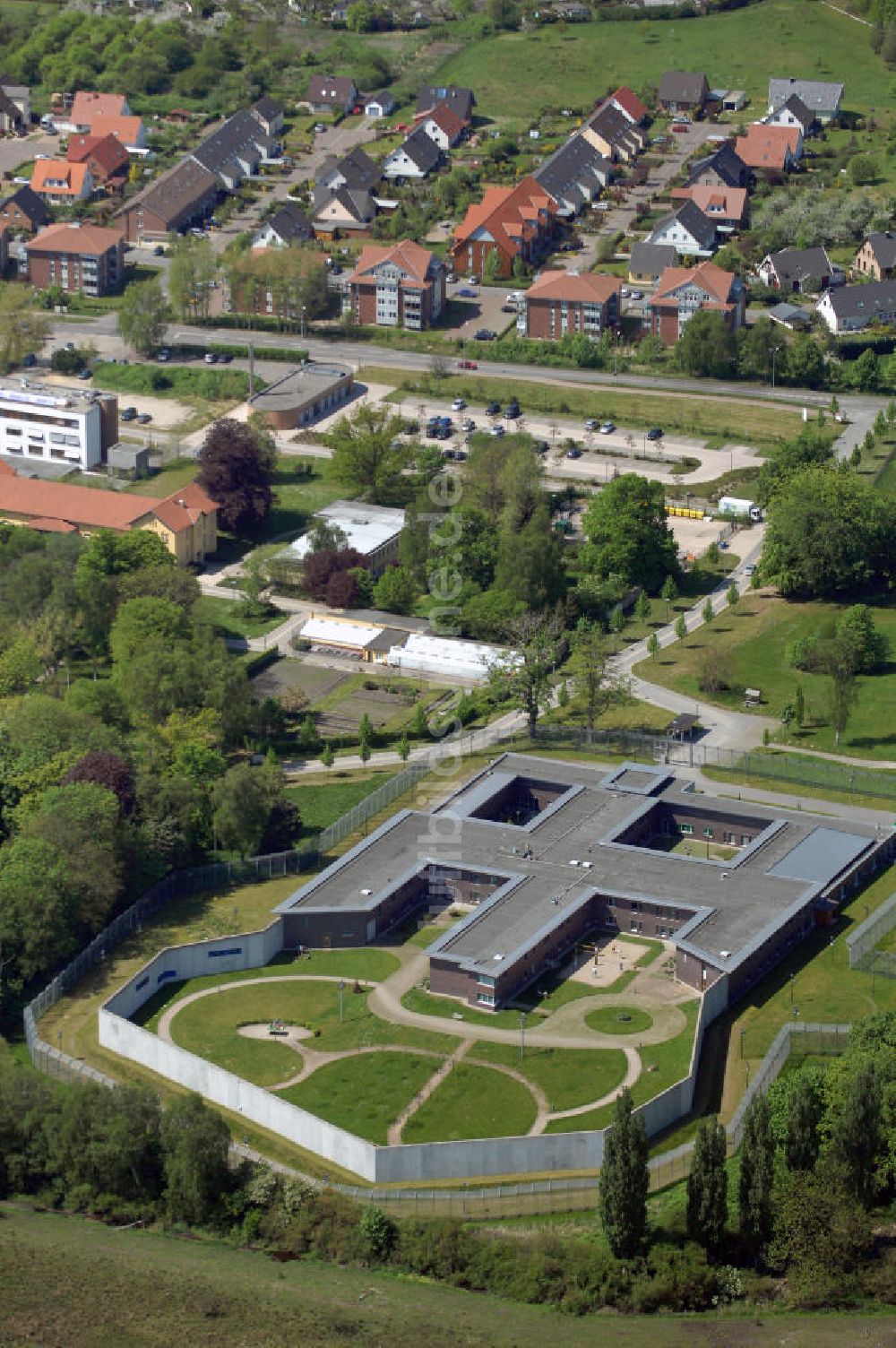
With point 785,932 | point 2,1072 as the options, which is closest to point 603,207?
point 785,932

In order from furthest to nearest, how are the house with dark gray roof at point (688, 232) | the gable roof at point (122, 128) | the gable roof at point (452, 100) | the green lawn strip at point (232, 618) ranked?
1. the gable roof at point (452, 100)
2. the gable roof at point (122, 128)
3. the house with dark gray roof at point (688, 232)
4. the green lawn strip at point (232, 618)

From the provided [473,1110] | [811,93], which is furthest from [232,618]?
[811,93]

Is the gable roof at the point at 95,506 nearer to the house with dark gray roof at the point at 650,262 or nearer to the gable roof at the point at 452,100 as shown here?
the house with dark gray roof at the point at 650,262

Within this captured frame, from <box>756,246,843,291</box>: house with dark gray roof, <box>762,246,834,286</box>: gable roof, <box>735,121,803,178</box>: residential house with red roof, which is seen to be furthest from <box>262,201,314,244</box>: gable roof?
<box>735,121,803,178</box>: residential house with red roof

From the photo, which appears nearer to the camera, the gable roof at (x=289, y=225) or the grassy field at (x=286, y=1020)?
the grassy field at (x=286, y=1020)

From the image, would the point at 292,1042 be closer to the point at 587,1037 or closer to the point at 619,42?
the point at 587,1037

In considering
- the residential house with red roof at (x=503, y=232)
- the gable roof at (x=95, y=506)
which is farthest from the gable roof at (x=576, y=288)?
the gable roof at (x=95, y=506)
